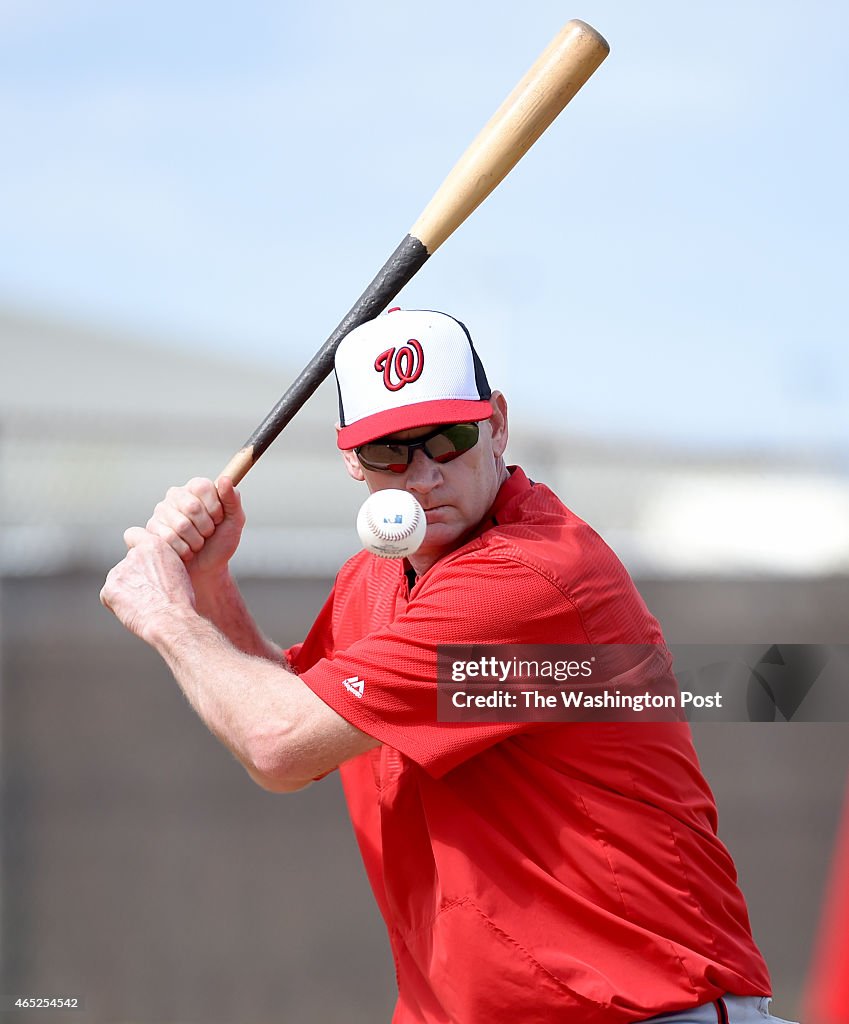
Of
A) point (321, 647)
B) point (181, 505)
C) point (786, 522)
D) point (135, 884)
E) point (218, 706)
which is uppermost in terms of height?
point (786, 522)

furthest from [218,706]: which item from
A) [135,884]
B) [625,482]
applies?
[625,482]

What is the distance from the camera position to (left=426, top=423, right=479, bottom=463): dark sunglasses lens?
206 centimetres

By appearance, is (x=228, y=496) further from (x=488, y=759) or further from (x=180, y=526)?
(x=488, y=759)

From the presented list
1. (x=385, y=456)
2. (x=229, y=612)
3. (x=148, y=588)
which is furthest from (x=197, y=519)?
(x=385, y=456)

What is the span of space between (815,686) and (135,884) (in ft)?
8.81

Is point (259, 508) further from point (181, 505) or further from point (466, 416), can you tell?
point (466, 416)

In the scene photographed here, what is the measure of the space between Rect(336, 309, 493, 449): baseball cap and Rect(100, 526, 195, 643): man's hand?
0.42m

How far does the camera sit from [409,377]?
81.5 inches

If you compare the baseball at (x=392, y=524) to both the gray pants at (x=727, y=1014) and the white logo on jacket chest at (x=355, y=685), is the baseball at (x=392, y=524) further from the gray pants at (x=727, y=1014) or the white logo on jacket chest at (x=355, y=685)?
the gray pants at (x=727, y=1014)

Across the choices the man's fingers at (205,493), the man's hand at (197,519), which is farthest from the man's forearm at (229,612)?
the man's fingers at (205,493)

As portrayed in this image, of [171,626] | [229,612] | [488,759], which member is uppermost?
[229,612]

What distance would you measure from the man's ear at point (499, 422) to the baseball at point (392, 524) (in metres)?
0.33

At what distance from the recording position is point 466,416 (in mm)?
2059

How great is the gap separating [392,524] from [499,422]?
0.43 m
